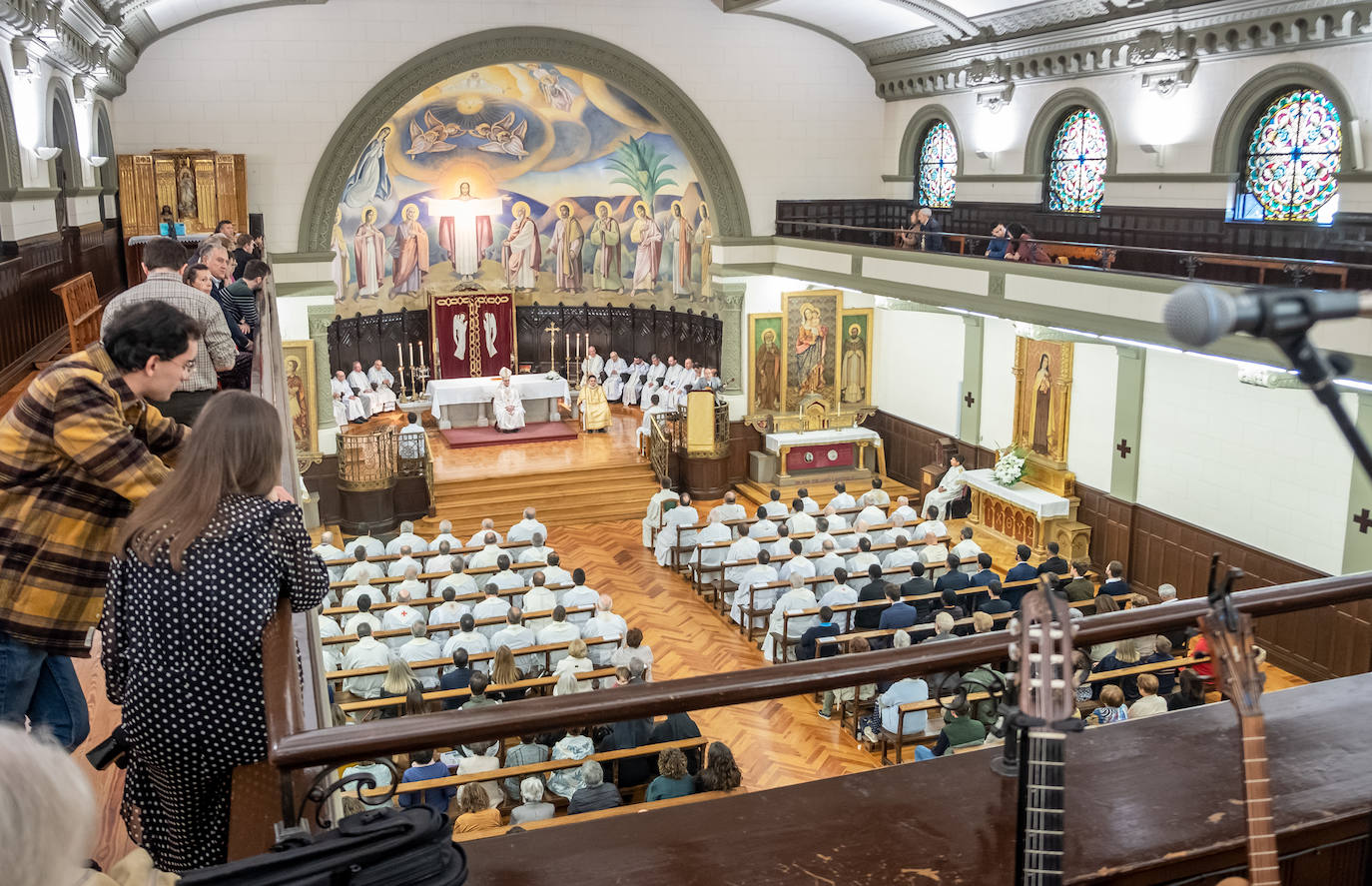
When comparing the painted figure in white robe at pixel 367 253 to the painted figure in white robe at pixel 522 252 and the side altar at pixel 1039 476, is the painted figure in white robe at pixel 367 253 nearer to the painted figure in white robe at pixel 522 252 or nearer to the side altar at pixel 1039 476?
the painted figure in white robe at pixel 522 252

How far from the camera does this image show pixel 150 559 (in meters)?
2.40

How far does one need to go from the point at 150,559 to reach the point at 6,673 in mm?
959

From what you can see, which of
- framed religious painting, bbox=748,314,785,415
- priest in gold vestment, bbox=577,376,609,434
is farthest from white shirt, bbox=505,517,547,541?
priest in gold vestment, bbox=577,376,609,434

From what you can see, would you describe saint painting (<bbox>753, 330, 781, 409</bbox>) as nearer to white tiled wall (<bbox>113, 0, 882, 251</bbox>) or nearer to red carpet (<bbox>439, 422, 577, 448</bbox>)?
white tiled wall (<bbox>113, 0, 882, 251</bbox>)

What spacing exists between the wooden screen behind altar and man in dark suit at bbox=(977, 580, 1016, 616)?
1356cm

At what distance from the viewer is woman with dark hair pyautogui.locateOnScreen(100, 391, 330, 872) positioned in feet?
7.91

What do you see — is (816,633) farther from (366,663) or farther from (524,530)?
(524,530)

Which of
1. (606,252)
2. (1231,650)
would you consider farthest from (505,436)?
(1231,650)

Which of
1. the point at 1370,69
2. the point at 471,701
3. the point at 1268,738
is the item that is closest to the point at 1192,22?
the point at 1370,69

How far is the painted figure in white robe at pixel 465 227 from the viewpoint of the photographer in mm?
22359

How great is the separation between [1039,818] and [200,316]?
Answer: 4.26m

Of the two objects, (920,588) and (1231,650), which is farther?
(920,588)

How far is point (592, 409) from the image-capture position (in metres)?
21.0

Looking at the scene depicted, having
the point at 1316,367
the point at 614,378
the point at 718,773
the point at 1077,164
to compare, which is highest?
the point at 1077,164
